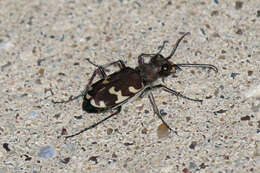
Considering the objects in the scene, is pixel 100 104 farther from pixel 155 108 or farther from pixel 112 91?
pixel 155 108

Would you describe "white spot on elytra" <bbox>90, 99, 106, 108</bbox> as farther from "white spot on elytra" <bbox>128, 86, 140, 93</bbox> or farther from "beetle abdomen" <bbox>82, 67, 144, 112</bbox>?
"white spot on elytra" <bbox>128, 86, 140, 93</bbox>

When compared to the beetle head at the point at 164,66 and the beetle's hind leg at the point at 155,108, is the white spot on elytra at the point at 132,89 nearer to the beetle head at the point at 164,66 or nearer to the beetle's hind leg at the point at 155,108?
the beetle's hind leg at the point at 155,108

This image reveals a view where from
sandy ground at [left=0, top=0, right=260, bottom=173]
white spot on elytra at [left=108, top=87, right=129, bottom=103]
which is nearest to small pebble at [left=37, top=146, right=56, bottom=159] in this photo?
sandy ground at [left=0, top=0, right=260, bottom=173]

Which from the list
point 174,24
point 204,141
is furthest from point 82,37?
point 204,141

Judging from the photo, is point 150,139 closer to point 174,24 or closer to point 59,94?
point 59,94

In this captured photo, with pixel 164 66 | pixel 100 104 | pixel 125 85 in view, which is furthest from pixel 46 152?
pixel 164 66

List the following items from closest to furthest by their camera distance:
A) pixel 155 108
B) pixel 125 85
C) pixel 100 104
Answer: pixel 100 104
pixel 125 85
pixel 155 108
